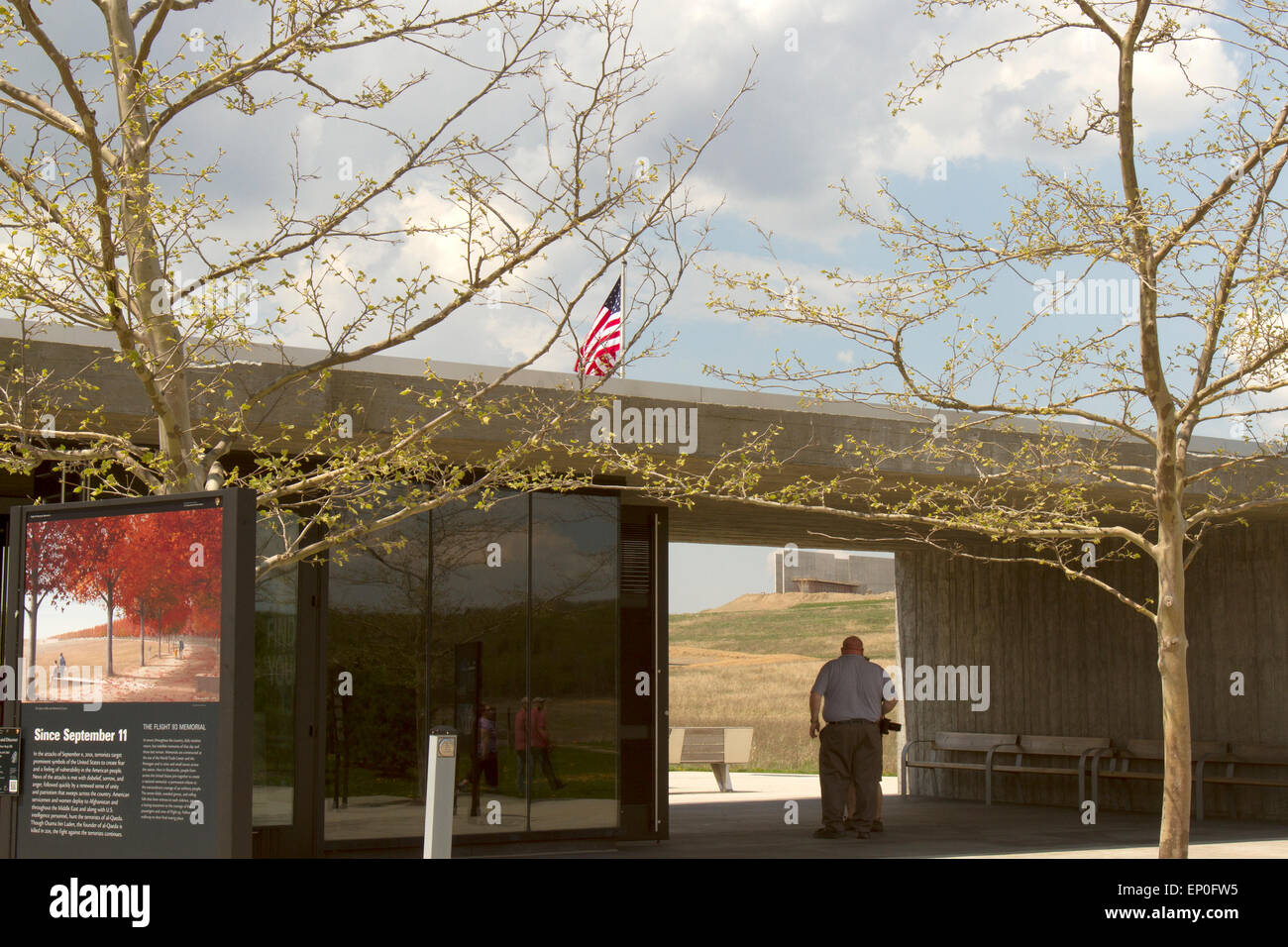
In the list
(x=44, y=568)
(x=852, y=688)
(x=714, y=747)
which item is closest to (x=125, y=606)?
(x=44, y=568)

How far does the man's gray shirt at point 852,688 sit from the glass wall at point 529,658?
1898mm

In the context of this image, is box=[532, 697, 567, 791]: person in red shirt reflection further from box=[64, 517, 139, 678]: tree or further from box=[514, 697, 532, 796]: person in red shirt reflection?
box=[64, 517, 139, 678]: tree

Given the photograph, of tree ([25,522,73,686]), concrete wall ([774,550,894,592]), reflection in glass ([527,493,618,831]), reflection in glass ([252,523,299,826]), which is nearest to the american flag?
reflection in glass ([527,493,618,831])

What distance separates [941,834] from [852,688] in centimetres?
193

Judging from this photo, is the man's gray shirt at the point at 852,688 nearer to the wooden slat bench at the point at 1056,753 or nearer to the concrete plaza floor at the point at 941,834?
the concrete plaza floor at the point at 941,834

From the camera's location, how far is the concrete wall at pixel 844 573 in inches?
2611

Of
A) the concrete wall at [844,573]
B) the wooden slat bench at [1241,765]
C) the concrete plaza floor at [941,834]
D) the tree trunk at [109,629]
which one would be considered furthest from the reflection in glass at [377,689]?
the concrete wall at [844,573]

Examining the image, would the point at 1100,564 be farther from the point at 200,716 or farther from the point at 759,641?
the point at 759,641

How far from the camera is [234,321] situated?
21.2 ft

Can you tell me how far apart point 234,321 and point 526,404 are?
2.30 meters

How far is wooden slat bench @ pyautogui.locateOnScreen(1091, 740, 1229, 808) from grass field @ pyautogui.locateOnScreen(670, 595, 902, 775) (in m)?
8.11

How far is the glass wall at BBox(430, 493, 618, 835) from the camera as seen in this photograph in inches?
420

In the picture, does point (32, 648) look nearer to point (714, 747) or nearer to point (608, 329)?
point (608, 329)
